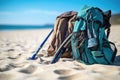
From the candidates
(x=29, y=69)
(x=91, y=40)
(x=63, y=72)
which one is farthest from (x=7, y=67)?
(x=91, y=40)

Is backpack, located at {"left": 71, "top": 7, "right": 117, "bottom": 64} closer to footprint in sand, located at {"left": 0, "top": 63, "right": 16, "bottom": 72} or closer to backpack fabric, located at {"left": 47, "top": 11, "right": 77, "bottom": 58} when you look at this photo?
backpack fabric, located at {"left": 47, "top": 11, "right": 77, "bottom": 58}

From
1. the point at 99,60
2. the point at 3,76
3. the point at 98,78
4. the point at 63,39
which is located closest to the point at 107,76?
the point at 98,78

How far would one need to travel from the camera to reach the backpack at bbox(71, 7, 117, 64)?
2.81 m

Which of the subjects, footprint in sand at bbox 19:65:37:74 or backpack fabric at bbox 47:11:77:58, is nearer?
footprint in sand at bbox 19:65:37:74

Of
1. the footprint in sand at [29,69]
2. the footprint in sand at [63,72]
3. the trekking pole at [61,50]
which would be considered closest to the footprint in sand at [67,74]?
the footprint in sand at [63,72]

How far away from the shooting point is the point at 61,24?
349cm

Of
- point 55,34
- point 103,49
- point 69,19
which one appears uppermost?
point 69,19

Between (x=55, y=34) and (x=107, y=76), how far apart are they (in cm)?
153

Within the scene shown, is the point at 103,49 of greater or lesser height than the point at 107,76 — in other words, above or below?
above

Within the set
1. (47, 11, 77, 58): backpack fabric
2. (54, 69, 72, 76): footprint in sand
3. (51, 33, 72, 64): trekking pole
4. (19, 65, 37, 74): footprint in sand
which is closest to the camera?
(54, 69, 72, 76): footprint in sand

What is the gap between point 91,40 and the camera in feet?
9.16

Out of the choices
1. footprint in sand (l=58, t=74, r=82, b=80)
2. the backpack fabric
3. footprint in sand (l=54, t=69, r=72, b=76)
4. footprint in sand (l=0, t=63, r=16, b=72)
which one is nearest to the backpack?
the backpack fabric

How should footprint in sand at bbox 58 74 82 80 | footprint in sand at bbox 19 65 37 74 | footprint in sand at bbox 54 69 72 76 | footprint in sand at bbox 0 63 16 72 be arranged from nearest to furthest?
footprint in sand at bbox 58 74 82 80
footprint in sand at bbox 54 69 72 76
footprint in sand at bbox 19 65 37 74
footprint in sand at bbox 0 63 16 72

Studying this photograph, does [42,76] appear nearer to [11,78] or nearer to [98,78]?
[11,78]
